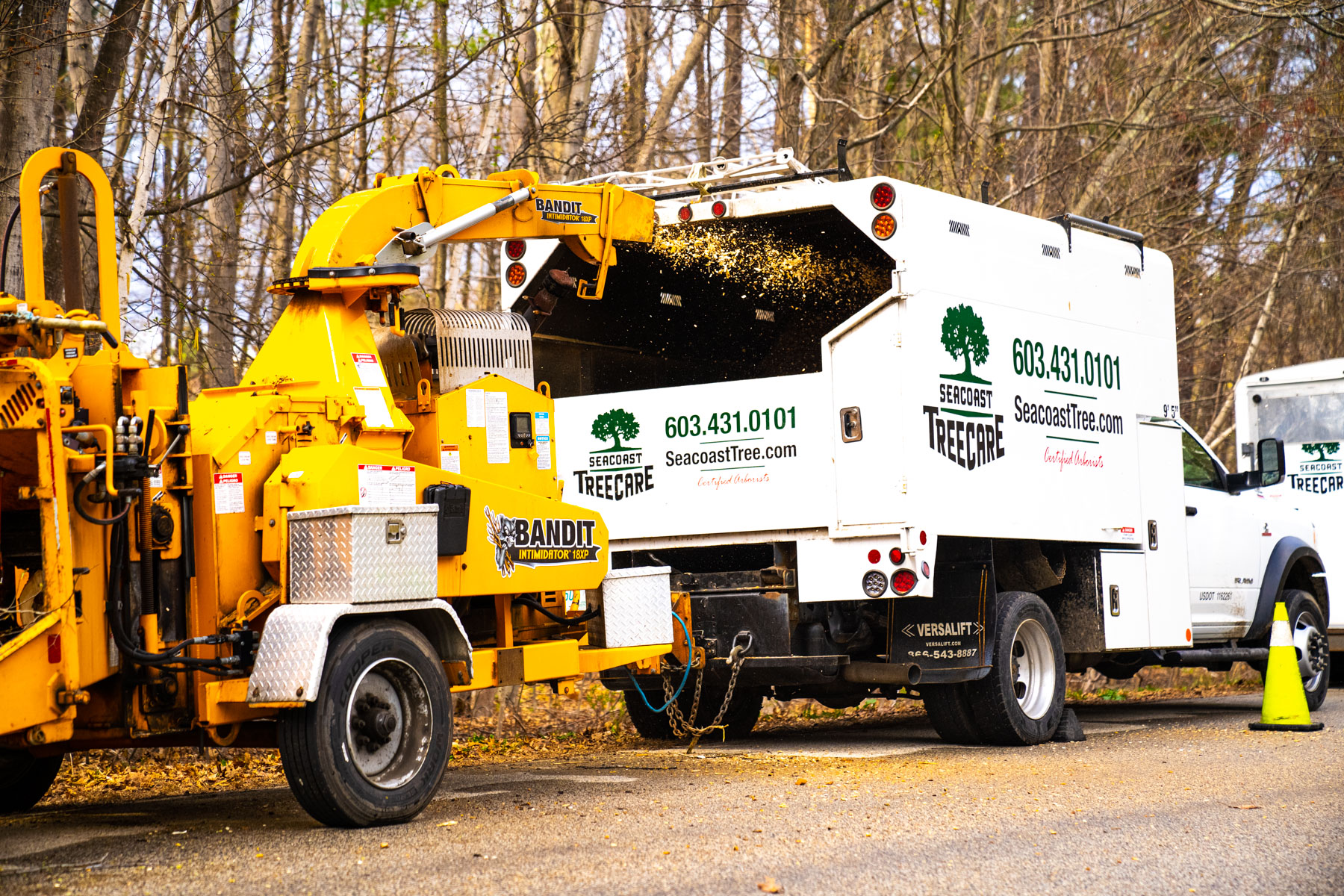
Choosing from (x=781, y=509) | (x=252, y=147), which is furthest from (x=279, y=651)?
(x=252, y=147)

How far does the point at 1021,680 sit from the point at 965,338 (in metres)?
2.33

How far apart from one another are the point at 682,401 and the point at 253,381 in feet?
10.8

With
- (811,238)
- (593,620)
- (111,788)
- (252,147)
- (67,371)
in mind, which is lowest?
(111,788)

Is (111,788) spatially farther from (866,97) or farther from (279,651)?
(866,97)

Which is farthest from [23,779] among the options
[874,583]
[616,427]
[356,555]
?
[874,583]

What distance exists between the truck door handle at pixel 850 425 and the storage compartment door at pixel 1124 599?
2655 mm

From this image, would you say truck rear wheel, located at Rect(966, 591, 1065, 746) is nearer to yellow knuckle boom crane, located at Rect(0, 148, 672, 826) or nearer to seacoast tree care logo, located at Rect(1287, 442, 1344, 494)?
yellow knuckle boom crane, located at Rect(0, 148, 672, 826)

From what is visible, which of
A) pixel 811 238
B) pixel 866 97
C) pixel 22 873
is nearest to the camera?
pixel 22 873

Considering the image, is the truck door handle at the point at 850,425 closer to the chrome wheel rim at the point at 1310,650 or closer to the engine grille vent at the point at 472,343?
the engine grille vent at the point at 472,343

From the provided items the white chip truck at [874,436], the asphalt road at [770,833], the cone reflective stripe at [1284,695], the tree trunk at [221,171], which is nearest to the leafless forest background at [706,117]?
the tree trunk at [221,171]

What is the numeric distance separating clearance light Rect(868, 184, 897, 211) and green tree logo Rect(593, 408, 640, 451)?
2.06 m

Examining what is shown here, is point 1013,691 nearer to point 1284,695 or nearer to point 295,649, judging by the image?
point 1284,695

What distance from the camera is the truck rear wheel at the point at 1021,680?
9672mm

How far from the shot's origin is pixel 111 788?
8.66 m
